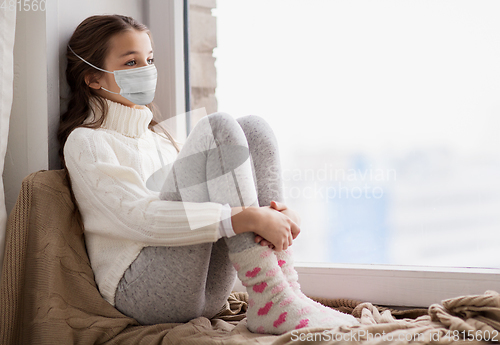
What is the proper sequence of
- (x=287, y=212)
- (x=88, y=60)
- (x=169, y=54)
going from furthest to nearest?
(x=169, y=54)
(x=88, y=60)
(x=287, y=212)

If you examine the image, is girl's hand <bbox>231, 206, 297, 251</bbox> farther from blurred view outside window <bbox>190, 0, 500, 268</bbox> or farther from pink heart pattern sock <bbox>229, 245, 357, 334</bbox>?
blurred view outside window <bbox>190, 0, 500, 268</bbox>

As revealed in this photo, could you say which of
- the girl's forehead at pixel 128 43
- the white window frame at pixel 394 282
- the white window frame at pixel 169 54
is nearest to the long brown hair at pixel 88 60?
the girl's forehead at pixel 128 43

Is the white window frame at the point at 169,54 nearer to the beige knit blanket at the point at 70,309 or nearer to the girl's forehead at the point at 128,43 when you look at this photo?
the girl's forehead at the point at 128,43

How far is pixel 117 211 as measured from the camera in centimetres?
87

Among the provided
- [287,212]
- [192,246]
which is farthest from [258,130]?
[192,246]

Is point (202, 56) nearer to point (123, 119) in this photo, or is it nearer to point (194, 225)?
point (123, 119)

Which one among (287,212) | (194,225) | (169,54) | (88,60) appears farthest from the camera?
(169,54)

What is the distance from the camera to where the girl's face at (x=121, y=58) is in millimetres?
1093

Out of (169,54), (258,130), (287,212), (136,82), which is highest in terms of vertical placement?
(169,54)

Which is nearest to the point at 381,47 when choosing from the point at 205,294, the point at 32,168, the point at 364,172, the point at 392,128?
the point at 392,128

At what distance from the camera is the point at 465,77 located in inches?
44.4

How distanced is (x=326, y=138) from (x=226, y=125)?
0.46 m

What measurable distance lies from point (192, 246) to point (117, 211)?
0.58ft

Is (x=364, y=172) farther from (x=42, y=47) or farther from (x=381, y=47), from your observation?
(x=42, y=47)
